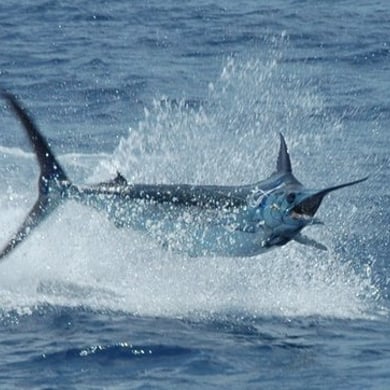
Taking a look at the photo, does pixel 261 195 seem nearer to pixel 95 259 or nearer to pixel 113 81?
pixel 95 259

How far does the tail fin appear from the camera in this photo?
474 inches

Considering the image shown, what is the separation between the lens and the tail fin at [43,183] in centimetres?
1205

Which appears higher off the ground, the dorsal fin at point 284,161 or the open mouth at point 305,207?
the dorsal fin at point 284,161

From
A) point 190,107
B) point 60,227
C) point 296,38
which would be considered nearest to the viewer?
point 60,227

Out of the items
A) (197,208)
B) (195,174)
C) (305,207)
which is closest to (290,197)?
(305,207)

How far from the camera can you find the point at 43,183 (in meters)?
12.2

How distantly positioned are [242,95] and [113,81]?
8.32 ft

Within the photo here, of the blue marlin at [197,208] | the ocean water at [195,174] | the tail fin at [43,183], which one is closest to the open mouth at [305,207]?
the blue marlin at [197,208]

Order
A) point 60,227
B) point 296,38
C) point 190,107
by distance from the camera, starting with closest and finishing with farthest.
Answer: point 60,227
point 190,107
point 296,38

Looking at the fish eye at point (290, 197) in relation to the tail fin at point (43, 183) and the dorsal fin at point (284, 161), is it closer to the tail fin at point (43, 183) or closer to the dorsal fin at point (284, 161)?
the dorsal fin at point (284, 161)

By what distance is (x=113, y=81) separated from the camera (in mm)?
22438

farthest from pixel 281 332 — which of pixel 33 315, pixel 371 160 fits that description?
pixel 371 160

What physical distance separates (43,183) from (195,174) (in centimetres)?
431

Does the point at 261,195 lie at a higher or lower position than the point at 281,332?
higher
